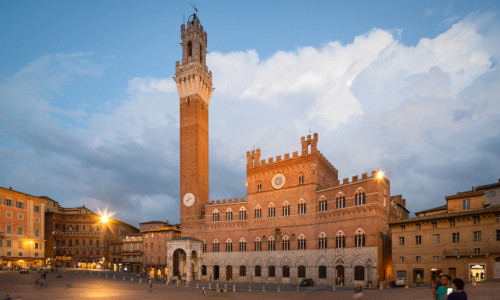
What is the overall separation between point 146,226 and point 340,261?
181ft

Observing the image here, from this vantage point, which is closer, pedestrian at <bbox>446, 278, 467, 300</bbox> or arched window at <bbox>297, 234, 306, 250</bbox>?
Result: pedestrian at <bbox>446, 278, 467, 300</bbox>

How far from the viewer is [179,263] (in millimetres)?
65688

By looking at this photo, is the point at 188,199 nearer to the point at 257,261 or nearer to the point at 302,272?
the point at 257,261

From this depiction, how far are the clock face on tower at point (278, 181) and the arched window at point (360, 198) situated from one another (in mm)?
13273

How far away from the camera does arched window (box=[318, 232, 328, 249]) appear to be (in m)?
52.4

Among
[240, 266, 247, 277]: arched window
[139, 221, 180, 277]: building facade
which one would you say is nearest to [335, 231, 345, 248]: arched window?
[240, 266, 247, 277]: arched window

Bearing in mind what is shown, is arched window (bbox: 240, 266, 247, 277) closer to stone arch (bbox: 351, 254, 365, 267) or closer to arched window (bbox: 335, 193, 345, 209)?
stone arch (bbox: 351, 254, 365, 267)

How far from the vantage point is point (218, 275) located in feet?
210

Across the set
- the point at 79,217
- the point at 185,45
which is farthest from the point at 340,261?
the point at 79,217

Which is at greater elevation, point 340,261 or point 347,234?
point 347,234

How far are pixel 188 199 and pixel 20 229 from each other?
3600cm

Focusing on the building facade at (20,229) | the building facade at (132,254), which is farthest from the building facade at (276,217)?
the building facade at (20,229)

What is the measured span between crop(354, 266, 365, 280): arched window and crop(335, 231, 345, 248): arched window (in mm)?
3584

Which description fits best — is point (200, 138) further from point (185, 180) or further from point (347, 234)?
point (347, 234)
